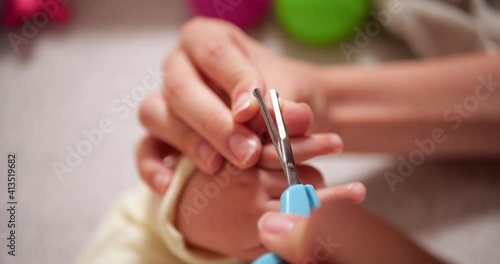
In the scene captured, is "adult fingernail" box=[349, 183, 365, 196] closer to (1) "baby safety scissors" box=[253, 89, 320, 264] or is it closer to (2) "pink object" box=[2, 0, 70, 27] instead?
(1) "baby safety scissors" box=[253, 89, 320, 264]

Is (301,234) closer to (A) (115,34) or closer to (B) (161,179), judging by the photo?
(B) (161,179)

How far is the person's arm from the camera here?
1.89 ft

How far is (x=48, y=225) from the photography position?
0.60 meters

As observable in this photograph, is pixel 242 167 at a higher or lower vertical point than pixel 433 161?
higher

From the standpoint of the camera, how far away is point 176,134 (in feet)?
1.75

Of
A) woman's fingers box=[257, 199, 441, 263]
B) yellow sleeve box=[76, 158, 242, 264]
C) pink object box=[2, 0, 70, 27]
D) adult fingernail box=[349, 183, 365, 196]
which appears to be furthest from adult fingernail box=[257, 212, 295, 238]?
pink object box=[2, 0, 70, 27]

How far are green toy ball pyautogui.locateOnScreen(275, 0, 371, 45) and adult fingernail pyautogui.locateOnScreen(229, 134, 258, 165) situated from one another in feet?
0.99

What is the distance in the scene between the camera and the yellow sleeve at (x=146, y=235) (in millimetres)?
507

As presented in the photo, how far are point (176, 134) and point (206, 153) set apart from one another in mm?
61

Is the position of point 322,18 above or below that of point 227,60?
below

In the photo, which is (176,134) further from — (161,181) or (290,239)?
(290,239)

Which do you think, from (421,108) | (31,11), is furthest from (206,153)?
(31,11)

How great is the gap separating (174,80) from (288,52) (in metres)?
0.26

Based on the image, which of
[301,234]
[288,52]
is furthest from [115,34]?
[301,234]
